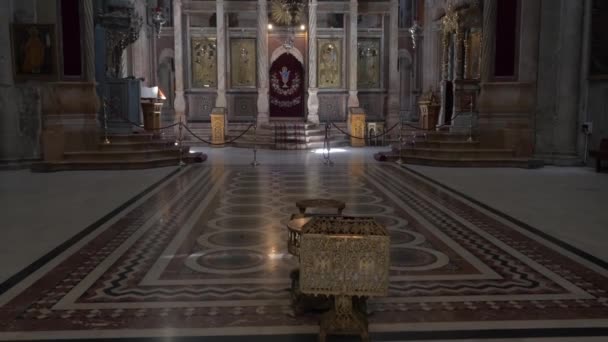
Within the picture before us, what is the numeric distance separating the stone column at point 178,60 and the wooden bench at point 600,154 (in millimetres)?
12437

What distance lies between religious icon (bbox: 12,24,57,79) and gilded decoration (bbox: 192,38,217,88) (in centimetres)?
851

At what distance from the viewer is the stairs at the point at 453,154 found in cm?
1141

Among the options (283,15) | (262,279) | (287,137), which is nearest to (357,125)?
(287,137)

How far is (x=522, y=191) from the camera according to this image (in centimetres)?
835

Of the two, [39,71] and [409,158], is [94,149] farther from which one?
[409,158]

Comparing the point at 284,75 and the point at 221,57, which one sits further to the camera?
the point at 284,75

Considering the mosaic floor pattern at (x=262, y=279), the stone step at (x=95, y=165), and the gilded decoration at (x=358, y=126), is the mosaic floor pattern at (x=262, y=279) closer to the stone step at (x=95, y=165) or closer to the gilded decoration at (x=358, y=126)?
the stone step at (x=95, y=165)

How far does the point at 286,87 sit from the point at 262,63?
201cm

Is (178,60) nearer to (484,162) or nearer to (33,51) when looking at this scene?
(33,51)

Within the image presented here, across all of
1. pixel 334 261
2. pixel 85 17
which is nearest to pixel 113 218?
pixel 334 261

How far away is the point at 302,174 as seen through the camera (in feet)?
34.9

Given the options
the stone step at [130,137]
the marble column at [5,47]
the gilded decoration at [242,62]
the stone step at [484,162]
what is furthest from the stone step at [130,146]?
the gilded decoration at [242,62]

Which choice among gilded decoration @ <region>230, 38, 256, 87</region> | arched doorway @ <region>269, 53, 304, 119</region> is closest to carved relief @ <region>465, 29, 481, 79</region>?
arched doorway @ <region>269, 53, 304, 119</region>

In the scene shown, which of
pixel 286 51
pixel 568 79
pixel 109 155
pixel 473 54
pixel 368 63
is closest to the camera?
pixel 109 155
